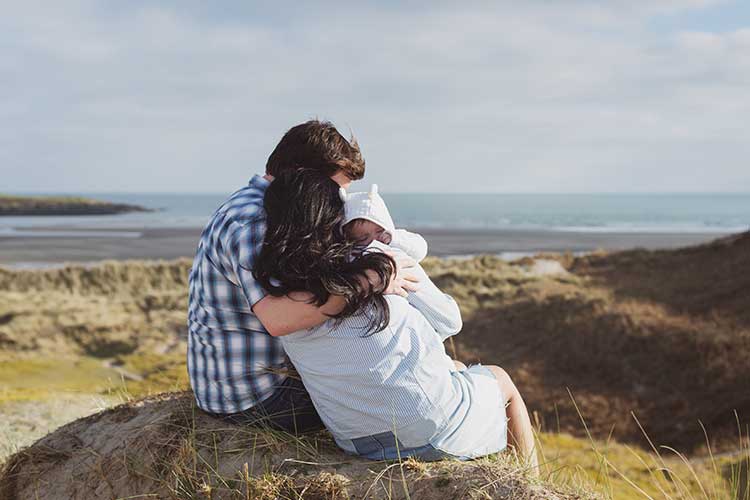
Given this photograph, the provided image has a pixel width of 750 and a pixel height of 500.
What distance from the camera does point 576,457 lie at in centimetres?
1187

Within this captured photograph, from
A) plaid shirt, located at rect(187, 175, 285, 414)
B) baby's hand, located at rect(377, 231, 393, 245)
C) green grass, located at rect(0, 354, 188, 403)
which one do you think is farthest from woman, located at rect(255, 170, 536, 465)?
green grass, located at rect(0, 354, 188, 403)

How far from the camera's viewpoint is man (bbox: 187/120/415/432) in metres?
3.42

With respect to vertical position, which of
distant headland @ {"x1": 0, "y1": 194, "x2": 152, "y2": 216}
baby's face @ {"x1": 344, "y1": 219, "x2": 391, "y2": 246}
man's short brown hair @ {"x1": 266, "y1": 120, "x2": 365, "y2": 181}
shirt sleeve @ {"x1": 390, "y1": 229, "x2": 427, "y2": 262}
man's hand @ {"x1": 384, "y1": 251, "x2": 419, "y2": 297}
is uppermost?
man's short brown hair @ {"x1": 266, "y1": 120, "x2": 365, "y2": 181}

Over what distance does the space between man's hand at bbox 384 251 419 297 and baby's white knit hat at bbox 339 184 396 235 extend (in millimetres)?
179

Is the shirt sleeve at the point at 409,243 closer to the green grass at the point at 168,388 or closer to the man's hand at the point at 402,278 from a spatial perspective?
the man's hand at the point at 402,278

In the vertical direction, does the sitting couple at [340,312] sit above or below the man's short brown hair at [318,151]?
below

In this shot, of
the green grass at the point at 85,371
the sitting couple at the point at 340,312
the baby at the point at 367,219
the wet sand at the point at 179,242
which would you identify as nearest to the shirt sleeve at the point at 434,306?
the sitting couple at the point at 340,312

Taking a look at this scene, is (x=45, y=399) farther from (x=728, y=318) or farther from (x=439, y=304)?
(x=728, y=318)

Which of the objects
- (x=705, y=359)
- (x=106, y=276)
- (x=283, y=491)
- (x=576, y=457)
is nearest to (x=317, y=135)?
(x=283, y=491)

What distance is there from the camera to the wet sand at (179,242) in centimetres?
5303

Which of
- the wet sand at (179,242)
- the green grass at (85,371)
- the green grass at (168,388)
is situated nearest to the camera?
the green grass at (168,388)

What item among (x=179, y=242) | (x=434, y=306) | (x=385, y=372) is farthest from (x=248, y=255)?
(x=179, y=242)

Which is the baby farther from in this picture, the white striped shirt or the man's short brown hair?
the white striped shirt

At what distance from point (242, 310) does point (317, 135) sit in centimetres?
96
